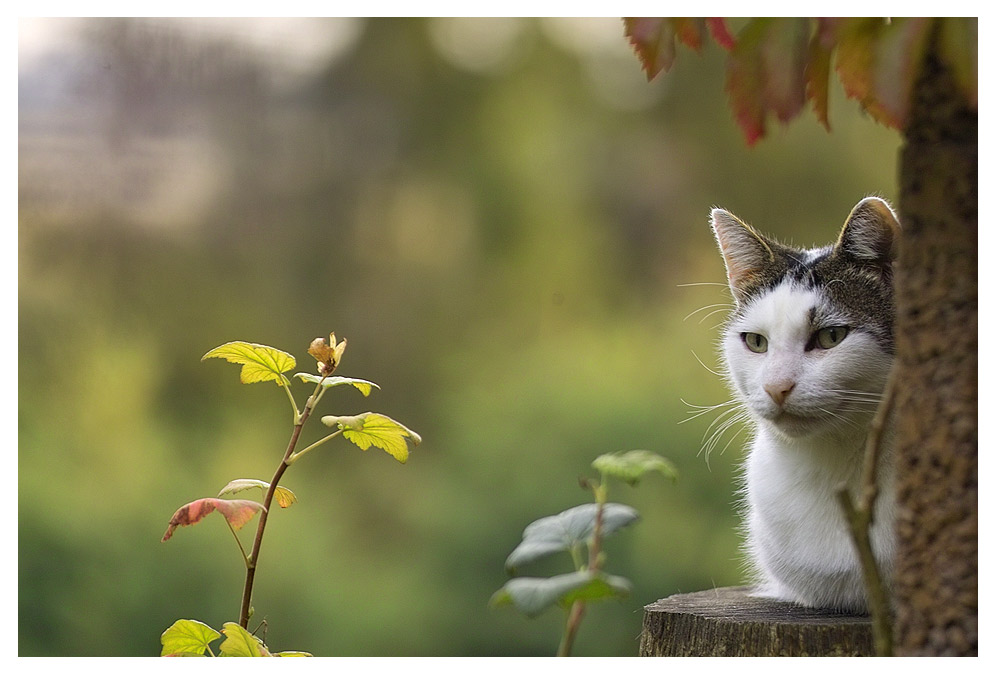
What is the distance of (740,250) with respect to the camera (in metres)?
0.78

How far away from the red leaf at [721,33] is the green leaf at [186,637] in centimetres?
53

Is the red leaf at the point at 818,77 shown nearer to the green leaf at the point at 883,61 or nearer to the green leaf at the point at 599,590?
the green leaf at the point at 883,61

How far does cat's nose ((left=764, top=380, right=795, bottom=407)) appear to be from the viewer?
0.66 metres

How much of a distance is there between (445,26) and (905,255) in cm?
194

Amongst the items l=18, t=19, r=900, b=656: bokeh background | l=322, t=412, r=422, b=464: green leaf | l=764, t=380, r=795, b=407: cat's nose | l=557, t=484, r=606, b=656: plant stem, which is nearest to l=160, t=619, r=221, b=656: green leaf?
l=322, t=412, r=422, b=464: green leaf

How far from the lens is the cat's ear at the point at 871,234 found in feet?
2.16

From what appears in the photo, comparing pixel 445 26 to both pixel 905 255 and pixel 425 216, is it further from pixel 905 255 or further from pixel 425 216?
pixel 905 255

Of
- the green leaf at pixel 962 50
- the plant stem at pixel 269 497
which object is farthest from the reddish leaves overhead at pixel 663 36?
the plant stem at pixel 269 497

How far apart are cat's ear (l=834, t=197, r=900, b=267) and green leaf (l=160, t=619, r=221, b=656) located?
0.56 meters

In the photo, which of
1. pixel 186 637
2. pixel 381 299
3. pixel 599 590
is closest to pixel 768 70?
pixel 599 590

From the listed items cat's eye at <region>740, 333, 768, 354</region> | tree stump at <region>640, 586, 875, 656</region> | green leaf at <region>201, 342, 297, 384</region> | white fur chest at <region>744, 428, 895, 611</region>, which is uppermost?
cat's eye at <region>740, 333, 768, 354</region>

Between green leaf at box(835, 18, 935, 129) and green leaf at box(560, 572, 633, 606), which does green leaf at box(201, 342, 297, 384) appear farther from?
green leaf at box(835, 18, 935, 129)

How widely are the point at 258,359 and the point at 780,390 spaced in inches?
15.5
